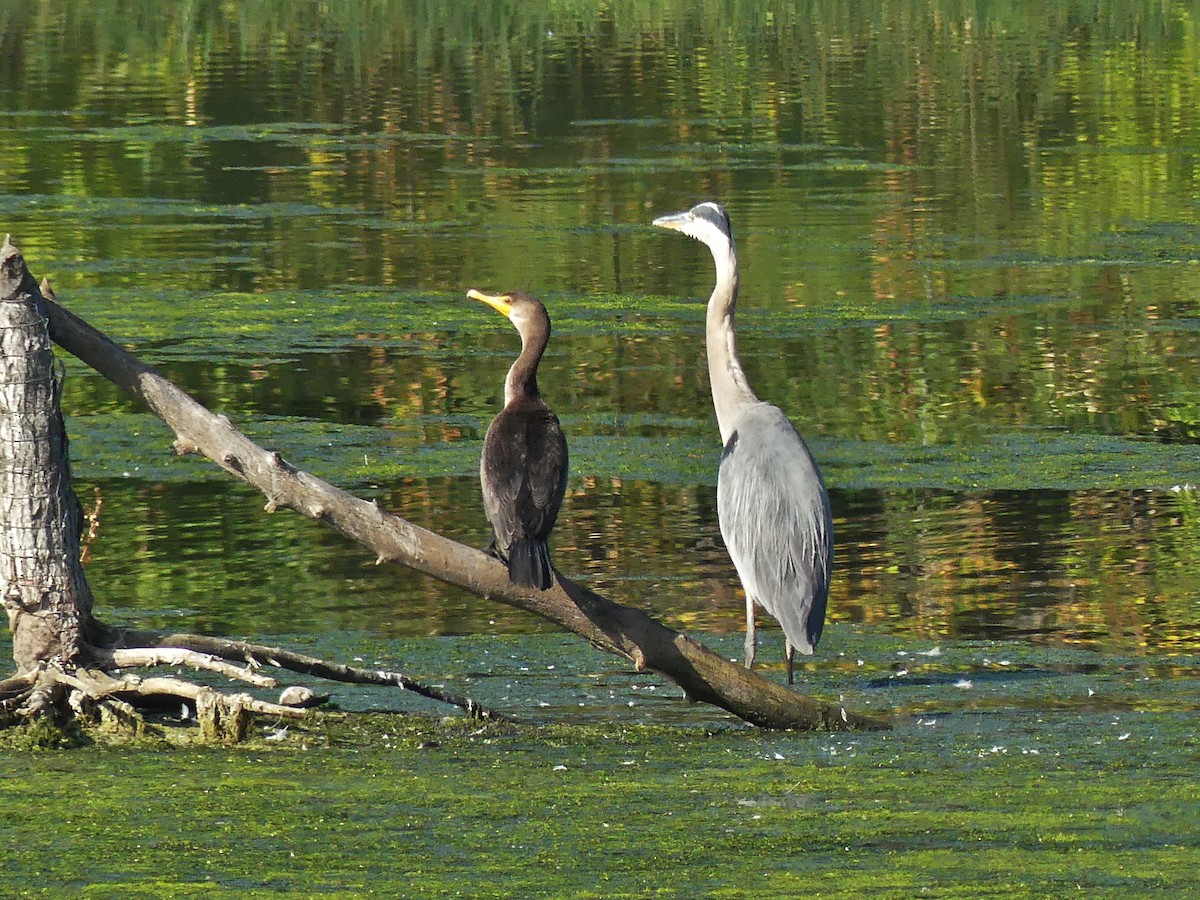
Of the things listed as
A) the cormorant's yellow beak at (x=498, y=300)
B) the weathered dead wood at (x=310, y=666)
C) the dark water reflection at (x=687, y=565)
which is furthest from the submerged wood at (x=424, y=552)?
the dark water reflection at (x=687, y=565)

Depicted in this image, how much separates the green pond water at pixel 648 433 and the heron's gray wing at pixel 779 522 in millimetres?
392

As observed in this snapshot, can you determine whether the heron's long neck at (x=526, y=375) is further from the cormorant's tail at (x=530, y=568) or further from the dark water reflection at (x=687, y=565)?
the dark water reflection at (x=687, y=565)

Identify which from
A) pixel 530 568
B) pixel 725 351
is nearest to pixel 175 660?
pixel 530 568

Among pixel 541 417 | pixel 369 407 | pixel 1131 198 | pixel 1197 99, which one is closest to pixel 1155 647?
pixel 541 417

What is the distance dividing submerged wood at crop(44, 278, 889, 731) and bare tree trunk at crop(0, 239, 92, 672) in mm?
179

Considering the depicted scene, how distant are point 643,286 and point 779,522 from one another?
26.0 feet

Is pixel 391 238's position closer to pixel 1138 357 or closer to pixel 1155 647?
pixel 1138 357

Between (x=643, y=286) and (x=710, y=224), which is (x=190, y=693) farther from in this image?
Result: (x=643, y=286)

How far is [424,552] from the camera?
6.54 meters

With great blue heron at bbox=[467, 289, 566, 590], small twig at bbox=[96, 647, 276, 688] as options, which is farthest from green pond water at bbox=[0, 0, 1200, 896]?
great blue heron at bbox=[467, 289, 566, 590]

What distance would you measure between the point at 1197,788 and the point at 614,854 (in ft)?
5.69

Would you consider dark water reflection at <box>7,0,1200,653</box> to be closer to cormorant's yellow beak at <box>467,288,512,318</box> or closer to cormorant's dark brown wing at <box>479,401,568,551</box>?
cormorant's yellow beak at <box>467,288,512,318</box>

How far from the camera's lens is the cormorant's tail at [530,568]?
21.5 ft

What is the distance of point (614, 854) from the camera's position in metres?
5.71
